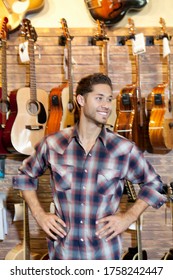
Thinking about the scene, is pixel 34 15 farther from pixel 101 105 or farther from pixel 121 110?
pixel 101 105

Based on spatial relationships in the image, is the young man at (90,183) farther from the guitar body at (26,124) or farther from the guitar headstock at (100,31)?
the guitar headstock at (100,31)

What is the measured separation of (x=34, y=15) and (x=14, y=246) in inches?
65.2

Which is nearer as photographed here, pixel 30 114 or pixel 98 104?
pixel 98 104

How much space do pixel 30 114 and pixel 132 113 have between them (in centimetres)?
66

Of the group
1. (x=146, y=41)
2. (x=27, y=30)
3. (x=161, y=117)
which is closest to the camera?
(x=161, y=117)

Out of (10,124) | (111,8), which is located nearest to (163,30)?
(111,8)

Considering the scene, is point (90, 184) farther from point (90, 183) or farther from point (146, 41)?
point (146, 41)

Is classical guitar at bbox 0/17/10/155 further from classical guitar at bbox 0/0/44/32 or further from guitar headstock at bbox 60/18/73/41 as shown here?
guitar headstock at bbox 60/18/73/41

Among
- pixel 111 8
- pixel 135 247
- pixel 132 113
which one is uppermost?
pixel 111 8

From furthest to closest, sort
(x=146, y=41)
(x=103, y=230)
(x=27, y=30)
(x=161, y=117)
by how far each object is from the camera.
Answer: (x=146, y=41) < (x=27, y=30) < (x=161, y=117) < (x=103, y=230)

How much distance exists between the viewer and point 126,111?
8.76 feet

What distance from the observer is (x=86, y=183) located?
5.67 ft

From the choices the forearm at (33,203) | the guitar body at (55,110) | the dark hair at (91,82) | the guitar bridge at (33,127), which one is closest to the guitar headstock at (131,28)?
the guitar body at (55,110)

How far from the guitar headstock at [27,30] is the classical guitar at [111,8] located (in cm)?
42
